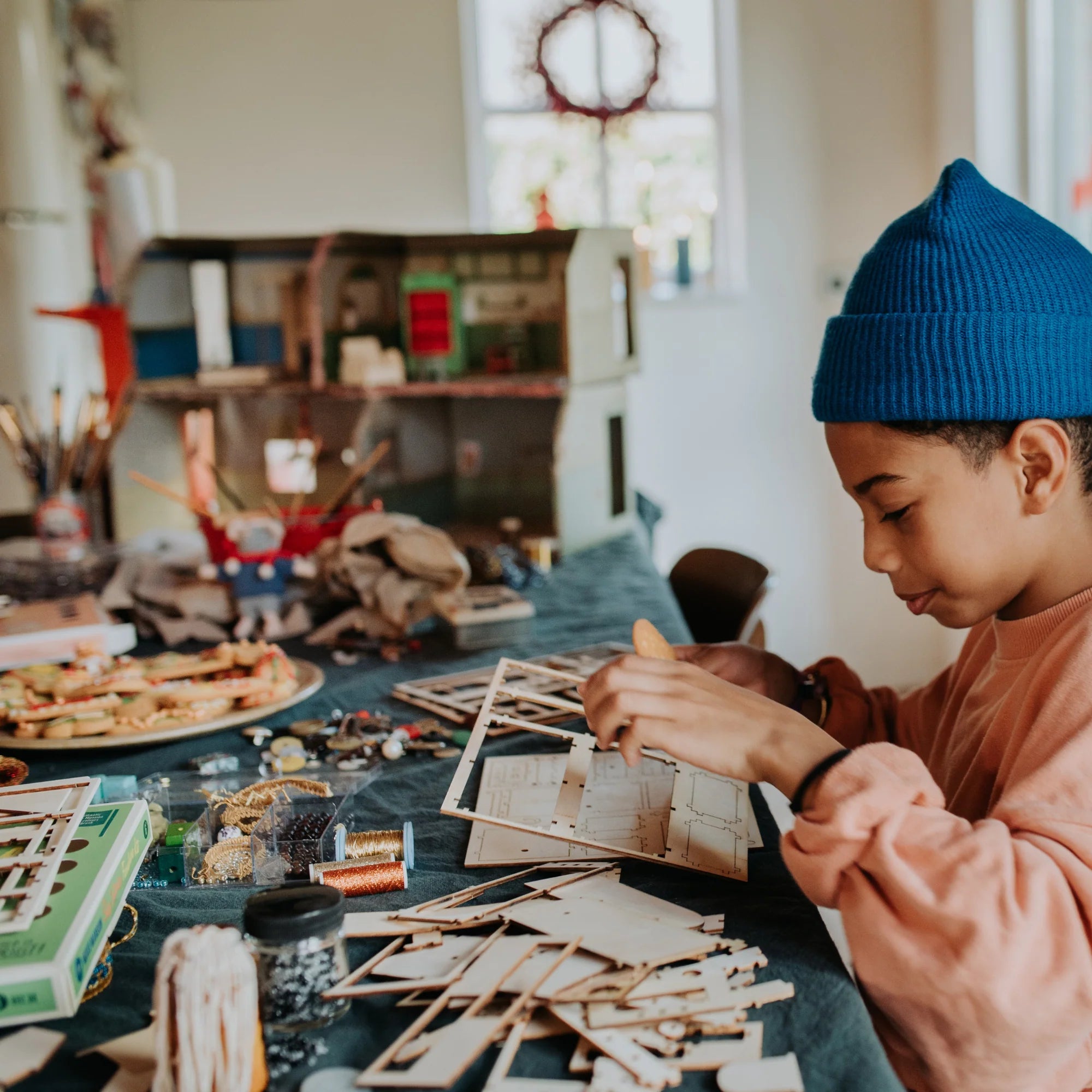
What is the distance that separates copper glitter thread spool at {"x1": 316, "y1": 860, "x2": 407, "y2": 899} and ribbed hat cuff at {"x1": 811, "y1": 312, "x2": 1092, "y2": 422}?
0.55m

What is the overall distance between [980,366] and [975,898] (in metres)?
0.40

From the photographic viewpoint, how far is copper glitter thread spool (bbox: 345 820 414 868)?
103 cm

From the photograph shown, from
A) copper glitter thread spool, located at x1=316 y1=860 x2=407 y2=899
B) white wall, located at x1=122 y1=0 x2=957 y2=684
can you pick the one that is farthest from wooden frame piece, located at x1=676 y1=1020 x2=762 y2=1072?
white wall, located at x1=122 y1=0 x2=957 y2=684

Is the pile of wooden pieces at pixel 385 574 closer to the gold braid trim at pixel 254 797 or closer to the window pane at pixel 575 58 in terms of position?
the gold braid trim at pixel 254 797

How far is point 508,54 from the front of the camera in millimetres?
4410

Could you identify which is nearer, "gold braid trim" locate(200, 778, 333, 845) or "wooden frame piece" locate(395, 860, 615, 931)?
"wooden frame piece" locate(395, 860, 615, 931)

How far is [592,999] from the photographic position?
2.50ft

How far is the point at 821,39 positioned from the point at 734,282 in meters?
0.90

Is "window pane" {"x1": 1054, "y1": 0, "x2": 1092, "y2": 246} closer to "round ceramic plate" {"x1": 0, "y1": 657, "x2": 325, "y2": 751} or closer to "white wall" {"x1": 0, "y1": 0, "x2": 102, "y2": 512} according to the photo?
"round ceramic plate" {"x1": 0, "y1": 657, "x2": 325, "y2": 751}

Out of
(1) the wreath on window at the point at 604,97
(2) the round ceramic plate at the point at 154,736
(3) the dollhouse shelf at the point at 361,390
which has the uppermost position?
(1) the wreath on window at the point at 604,97

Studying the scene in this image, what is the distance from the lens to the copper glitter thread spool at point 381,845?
103 cm

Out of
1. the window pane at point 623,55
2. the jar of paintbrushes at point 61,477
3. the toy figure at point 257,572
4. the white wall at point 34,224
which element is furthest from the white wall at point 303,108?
the toy figure at point 257,572

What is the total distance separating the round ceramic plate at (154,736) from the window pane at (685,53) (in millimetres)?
3589

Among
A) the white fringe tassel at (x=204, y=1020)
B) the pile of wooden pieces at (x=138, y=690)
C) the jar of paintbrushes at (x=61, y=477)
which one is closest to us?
the white fringe tassel at (x=204, y=1020)
